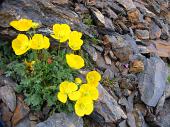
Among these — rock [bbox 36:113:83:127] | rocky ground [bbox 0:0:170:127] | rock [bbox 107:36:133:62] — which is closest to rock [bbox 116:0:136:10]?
rocky ground [bbox 0:0:170:127]

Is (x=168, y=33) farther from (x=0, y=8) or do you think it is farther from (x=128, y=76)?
(x=0, y=8)

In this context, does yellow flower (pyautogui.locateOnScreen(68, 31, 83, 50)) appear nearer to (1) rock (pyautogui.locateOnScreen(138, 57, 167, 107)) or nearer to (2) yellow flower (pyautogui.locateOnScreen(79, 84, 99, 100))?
(2) yellow flower (pyautogui.locateOnScreen(79, 84, 99, 100))

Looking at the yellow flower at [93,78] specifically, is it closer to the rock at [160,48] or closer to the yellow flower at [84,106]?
the yellow flower at [84,106]

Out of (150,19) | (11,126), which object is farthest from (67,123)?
(150,19)

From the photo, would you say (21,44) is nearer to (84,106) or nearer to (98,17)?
(84,106)

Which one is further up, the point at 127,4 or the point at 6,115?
the point at 127,4

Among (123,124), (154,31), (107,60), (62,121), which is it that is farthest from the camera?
(154,31)

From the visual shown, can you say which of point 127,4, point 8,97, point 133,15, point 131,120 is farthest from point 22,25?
point 127,4

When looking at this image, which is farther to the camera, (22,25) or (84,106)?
(22,25)
